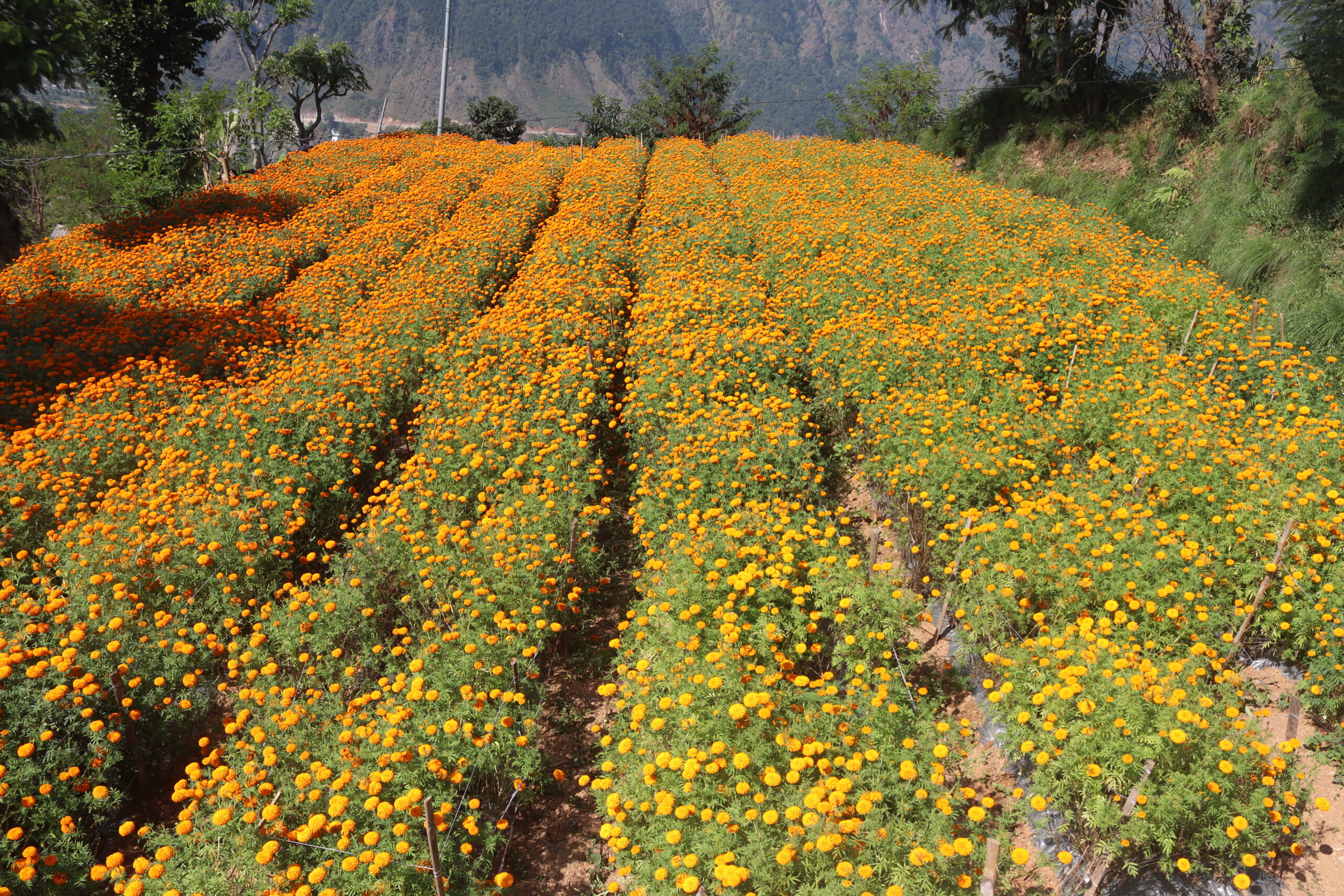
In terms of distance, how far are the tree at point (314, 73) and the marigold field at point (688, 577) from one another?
28.0 m

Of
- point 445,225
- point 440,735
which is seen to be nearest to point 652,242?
point 445,225

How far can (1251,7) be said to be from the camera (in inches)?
527

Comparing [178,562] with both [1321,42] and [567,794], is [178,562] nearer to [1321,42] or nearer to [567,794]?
[567,794]

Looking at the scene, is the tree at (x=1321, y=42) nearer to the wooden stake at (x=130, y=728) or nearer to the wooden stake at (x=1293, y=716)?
the wooden stake at (x=1293, y=716)

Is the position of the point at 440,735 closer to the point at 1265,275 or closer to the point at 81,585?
the point at 81,585

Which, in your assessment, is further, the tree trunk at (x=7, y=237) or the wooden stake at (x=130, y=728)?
the tree trunk at (x=7, y=237)

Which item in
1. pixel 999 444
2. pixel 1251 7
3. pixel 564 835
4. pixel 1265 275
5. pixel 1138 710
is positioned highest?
pixel 1251 7

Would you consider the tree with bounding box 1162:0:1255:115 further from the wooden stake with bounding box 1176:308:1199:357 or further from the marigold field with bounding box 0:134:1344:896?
the wooden stake with bounding box 1176:308:1199:357

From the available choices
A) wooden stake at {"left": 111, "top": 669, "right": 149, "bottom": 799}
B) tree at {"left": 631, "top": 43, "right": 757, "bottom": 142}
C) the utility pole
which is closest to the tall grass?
wooden stake at {"left": 111, "top": 669, "right": 149, "bottom": 799}

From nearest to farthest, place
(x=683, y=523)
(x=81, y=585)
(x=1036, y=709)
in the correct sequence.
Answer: (x=1036, y=709)
(x=81, y=585)
(x=683, y=523)

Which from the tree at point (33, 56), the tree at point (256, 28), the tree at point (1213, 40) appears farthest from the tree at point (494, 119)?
the tree at point (1213, 40)

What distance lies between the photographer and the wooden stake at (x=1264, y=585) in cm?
390

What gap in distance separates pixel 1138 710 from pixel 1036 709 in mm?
480

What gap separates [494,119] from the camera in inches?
1646
